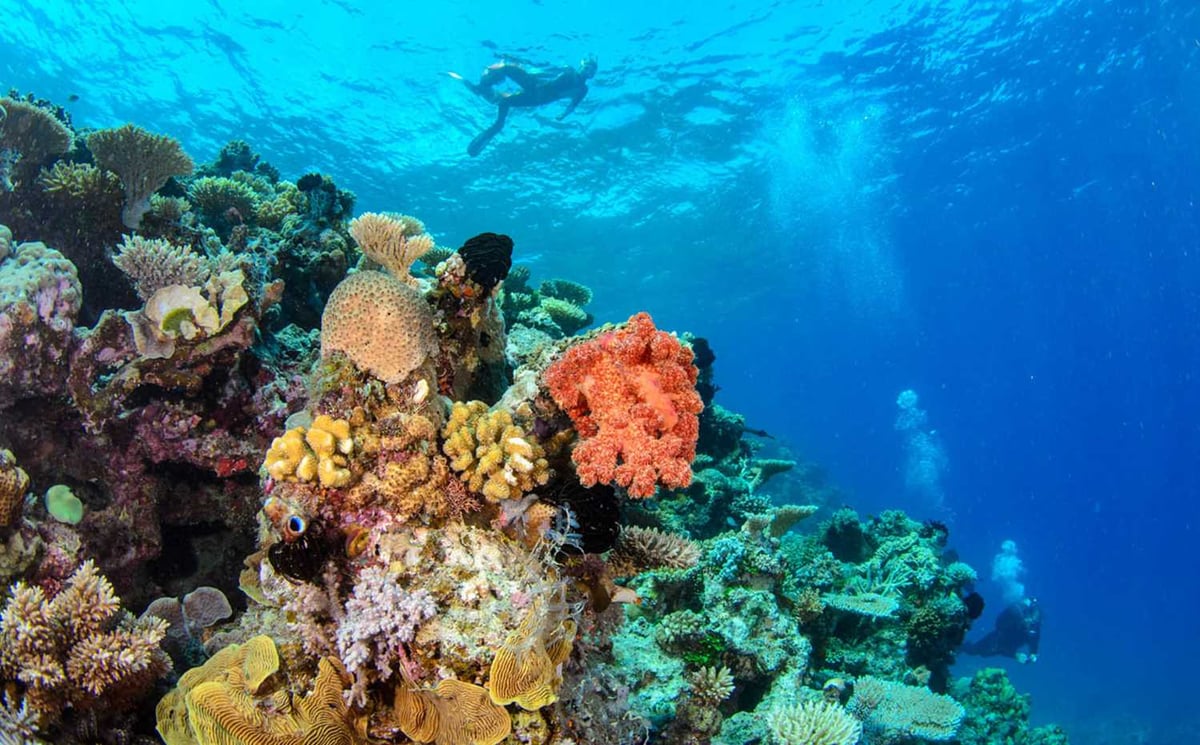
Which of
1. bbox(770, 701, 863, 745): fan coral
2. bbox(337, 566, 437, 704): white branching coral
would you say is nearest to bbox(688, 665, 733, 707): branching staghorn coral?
bbox(770, 701, 863, 745): fan coral

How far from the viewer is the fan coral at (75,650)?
110 inches

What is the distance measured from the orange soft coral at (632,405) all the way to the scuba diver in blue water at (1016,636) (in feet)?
65.3

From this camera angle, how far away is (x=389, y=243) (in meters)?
4.32

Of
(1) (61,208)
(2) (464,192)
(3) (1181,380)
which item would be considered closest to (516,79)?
(2) (464,192)

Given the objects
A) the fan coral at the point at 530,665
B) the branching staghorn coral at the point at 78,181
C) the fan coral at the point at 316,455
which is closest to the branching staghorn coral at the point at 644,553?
the fan coral at the point at 530,665

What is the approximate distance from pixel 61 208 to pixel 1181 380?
5072 inches

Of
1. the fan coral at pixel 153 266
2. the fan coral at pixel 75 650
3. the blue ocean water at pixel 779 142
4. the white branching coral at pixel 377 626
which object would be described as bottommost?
the fan coral at pixel 75 650

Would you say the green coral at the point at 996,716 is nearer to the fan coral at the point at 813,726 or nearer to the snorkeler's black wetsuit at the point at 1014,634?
the snorkeler's black wetsuit at the point at 1014,634

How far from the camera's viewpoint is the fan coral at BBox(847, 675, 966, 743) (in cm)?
664

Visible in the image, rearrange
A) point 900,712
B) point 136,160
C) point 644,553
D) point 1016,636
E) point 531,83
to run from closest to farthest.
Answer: point 644,553
point 136,160
point 900,712
point 1016,636
point 531,83

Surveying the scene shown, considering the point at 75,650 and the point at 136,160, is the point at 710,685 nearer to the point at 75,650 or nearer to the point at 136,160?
the point at 75,650

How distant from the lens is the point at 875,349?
11469 centimetres

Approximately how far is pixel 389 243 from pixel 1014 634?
2255 centimetres

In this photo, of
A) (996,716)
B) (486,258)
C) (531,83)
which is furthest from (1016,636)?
(531,83)
